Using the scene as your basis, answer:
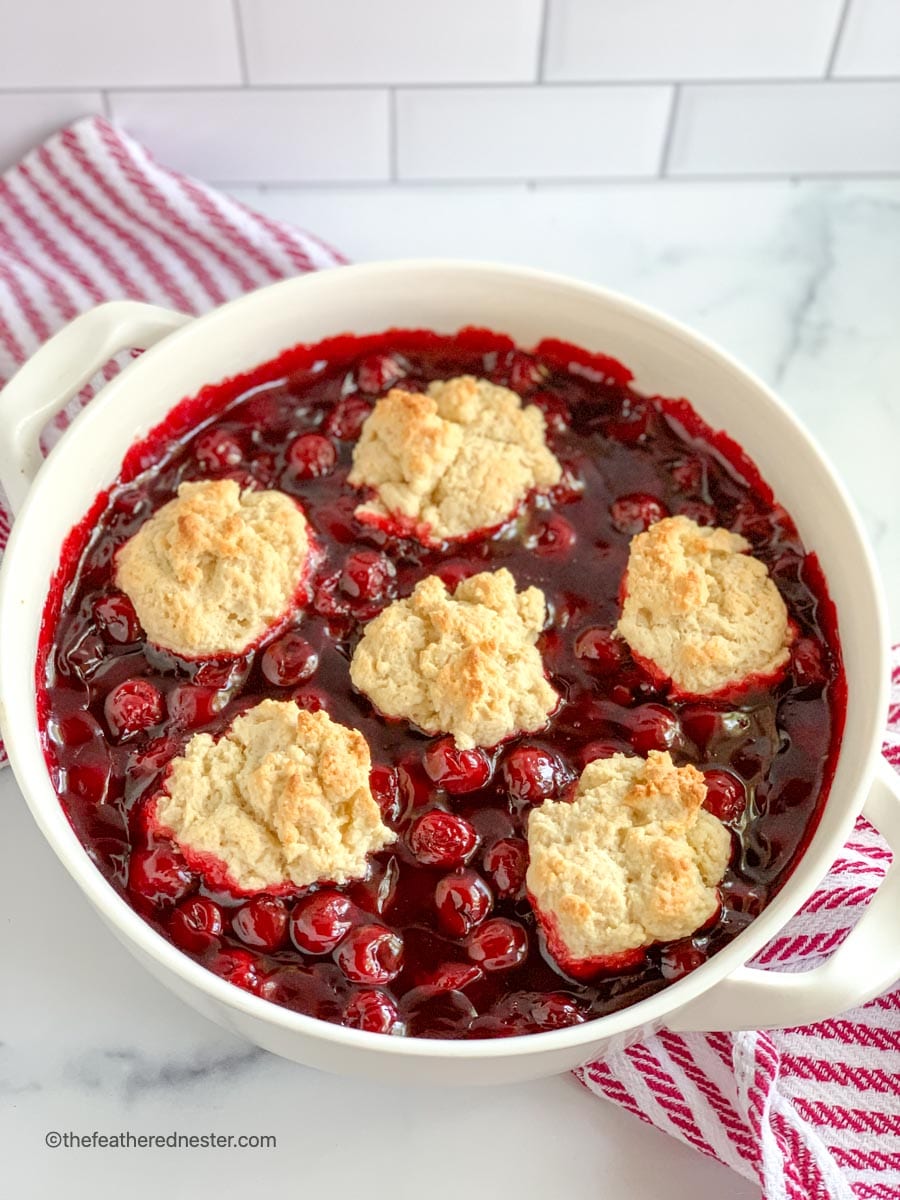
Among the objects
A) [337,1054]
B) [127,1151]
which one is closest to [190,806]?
[337,1054]

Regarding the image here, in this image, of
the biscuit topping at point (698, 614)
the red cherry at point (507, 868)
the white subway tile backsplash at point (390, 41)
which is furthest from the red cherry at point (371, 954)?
the white subway tile backsplash at point (390, 41)

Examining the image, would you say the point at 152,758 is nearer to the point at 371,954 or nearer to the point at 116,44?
the point at 371,954

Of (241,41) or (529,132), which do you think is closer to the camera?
(241,41)

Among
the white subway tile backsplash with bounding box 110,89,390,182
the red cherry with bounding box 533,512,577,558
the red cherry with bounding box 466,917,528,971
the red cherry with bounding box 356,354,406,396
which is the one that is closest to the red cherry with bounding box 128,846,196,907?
the red cherry with bounding box 466,917,528,971

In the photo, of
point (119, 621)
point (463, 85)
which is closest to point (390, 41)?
point (463, 85)

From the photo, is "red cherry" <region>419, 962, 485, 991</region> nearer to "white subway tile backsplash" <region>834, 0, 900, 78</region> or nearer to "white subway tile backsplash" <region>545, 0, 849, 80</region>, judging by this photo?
"white subway tile backsplash" <region>545, 0, 849, 80</region>

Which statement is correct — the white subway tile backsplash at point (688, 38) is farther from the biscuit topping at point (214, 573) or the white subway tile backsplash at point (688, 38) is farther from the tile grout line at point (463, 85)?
the biscuit topping at point (214, 573)

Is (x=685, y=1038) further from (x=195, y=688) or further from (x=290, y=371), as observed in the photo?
(x=290, y=371)
